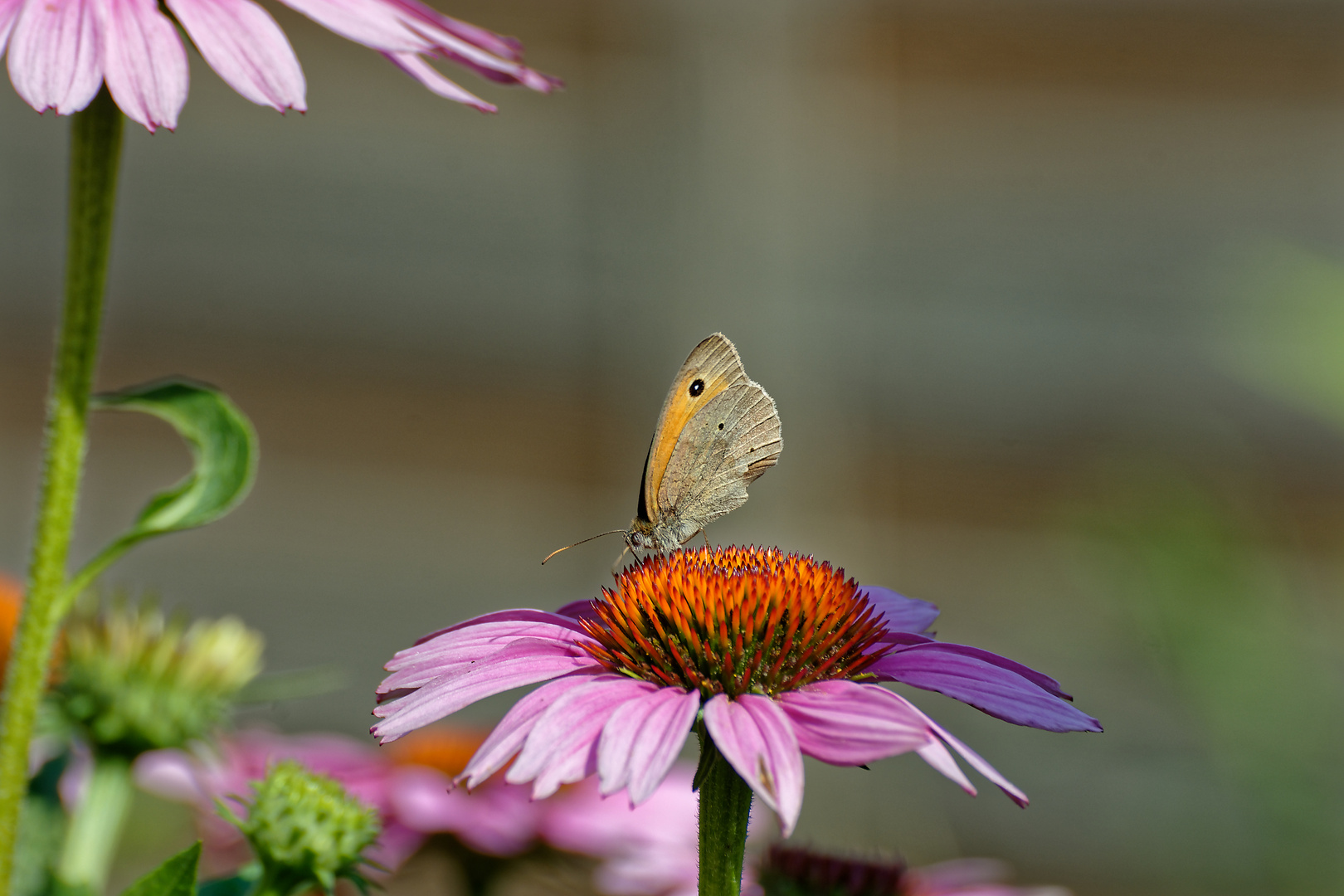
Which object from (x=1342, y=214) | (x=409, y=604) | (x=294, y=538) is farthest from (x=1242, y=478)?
(x=294, y=538)

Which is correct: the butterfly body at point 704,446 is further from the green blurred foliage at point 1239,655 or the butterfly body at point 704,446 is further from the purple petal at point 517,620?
the green blurred foliage at point 1239,655

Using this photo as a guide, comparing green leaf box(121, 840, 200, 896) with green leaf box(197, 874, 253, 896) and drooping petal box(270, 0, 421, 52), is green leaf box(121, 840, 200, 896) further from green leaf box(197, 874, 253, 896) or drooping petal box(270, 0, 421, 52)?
drooping petal box(270, 0, 421, 52)

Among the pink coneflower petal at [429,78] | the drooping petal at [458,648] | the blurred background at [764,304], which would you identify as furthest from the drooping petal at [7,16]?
the blurred background at [764,304]

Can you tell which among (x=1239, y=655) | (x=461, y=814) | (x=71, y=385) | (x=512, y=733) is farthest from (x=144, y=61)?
(x=1239, y=655)

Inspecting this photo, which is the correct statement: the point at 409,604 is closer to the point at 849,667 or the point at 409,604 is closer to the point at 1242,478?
the point at 1242,478

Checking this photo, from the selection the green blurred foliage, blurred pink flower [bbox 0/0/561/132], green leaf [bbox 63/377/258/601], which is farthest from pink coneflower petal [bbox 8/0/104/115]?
the green blurred foliage

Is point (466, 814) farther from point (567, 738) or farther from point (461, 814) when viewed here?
point (567, 738)
